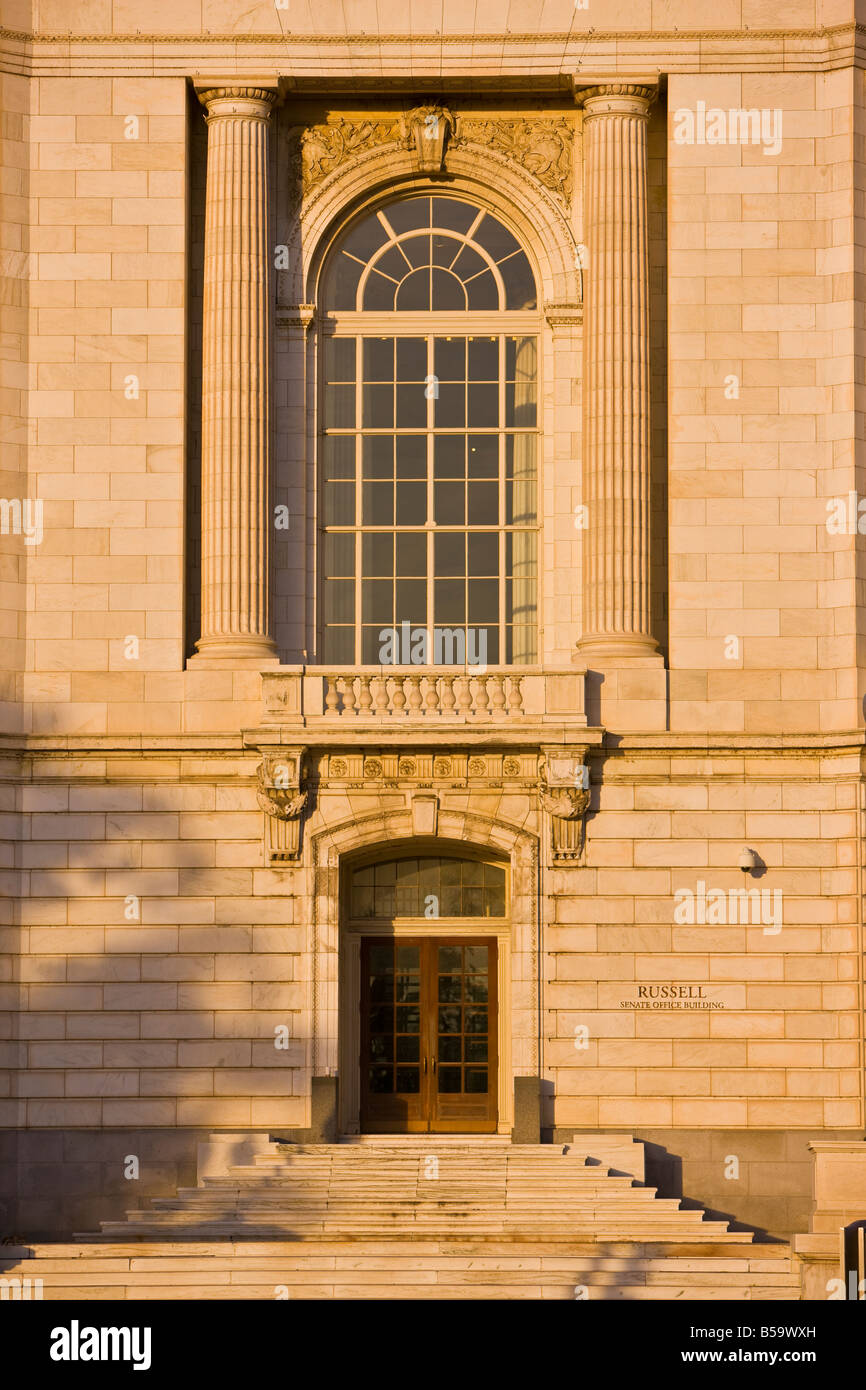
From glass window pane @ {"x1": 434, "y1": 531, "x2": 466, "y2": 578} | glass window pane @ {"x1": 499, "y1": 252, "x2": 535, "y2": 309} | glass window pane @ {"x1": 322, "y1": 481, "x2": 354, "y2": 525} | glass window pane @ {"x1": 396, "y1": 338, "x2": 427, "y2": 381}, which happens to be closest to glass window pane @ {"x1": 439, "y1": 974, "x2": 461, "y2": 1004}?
glass window pane @ {"x1": 434, "y1": 531, "x2": 466, "y2": 578}

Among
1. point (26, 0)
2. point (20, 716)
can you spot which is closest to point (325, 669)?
point (20, 716)

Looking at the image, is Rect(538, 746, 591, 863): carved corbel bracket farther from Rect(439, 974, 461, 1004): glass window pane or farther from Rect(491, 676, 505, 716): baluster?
Rect(439, 974, 461, 1004): glass window pane

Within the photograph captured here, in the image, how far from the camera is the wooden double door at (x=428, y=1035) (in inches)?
Answer: 1251

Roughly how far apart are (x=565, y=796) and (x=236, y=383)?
8372 millimetres

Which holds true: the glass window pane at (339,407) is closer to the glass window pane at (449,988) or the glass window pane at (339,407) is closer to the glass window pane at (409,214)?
the glass window pane at (409,214)

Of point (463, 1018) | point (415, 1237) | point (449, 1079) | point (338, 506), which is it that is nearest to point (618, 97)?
point (338, 506)

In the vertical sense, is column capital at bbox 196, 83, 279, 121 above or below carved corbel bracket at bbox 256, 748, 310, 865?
above

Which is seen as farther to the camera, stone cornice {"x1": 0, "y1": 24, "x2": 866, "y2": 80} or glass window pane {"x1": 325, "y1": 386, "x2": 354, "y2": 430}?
glass window pane {"x1": 325, "y1": 386, "x2": 354, "y2": 430}

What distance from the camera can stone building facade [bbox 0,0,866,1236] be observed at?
30.8 meters

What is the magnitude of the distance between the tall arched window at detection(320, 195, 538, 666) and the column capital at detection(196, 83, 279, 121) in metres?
2.78

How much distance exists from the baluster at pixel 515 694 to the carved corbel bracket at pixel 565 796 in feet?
2.73

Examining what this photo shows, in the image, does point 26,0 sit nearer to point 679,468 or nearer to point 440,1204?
point 679,468

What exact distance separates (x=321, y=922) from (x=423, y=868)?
2126 mm

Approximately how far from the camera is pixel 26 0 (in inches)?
1273
